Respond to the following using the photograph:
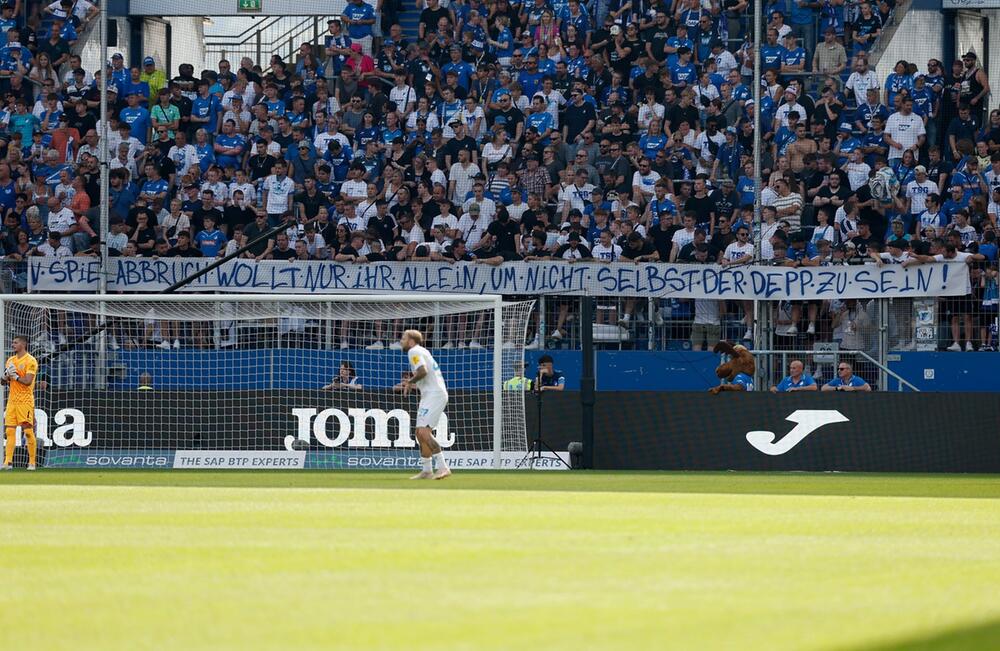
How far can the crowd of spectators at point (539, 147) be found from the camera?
26562mm

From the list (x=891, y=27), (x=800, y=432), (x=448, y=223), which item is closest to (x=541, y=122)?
(x=448, y=223)

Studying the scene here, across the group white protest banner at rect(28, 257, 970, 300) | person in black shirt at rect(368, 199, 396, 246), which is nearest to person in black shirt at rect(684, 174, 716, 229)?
white protest banner at rect(28, 257, 970, 300)

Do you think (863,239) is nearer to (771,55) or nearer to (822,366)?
(822,366)

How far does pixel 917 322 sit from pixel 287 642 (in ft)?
61.8

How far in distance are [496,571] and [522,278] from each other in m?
17.1

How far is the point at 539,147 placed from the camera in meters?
29.2

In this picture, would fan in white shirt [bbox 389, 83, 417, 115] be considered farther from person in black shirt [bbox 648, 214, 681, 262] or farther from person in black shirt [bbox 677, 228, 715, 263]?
person in black shirt [bbox 677, 228, 715, 263]

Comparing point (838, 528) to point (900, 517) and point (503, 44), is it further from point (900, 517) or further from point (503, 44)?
point (503, 44)

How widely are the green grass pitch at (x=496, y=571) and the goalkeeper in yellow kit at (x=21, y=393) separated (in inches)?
272

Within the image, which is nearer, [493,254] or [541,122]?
[493,254]

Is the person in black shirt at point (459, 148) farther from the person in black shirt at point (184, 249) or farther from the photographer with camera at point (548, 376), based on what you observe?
the photographer with camera at point (548, 376)

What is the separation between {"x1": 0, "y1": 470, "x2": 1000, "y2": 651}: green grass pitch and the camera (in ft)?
22.8

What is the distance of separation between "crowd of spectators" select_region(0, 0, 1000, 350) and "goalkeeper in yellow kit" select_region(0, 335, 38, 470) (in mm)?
4910

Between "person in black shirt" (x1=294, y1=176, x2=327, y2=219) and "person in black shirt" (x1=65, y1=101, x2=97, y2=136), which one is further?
"person in black shirt" (x1=65, y1=101, x2=97, y2=136)
